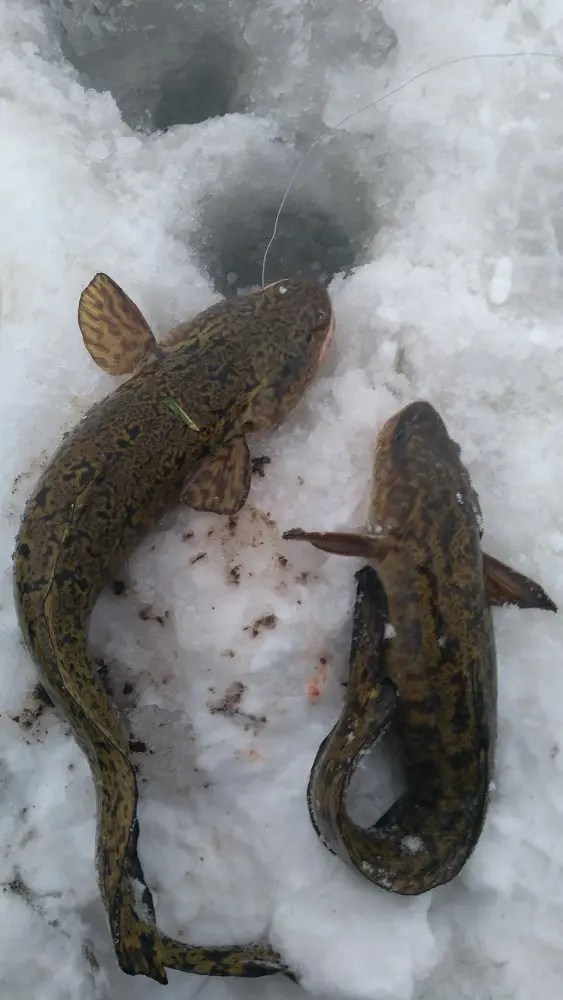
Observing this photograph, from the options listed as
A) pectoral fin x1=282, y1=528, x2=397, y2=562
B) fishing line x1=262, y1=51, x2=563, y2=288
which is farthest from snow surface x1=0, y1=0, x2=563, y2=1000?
pectoral fin x1=282, y1=528, x2=397, y2=562

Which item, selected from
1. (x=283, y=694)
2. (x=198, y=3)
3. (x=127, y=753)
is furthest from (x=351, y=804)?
(x=198, y=3)

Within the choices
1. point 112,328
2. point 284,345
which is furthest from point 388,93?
point 112,328

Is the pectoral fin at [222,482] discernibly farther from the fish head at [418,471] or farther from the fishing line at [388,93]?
the fishing line at [388,93]

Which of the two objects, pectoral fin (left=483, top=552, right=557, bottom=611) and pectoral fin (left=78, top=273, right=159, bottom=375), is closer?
pectoral fin (left=483, top=552, right=557, bottom=611)

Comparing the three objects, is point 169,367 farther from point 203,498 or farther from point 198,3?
point 198,3

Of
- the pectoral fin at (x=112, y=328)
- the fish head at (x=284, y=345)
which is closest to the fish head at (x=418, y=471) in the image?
the fish head at (x=284, y=345)

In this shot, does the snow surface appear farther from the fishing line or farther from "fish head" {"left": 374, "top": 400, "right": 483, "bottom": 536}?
"fish head" {"left": 374, "top": 400, "right": 483, "bottom": 536}
